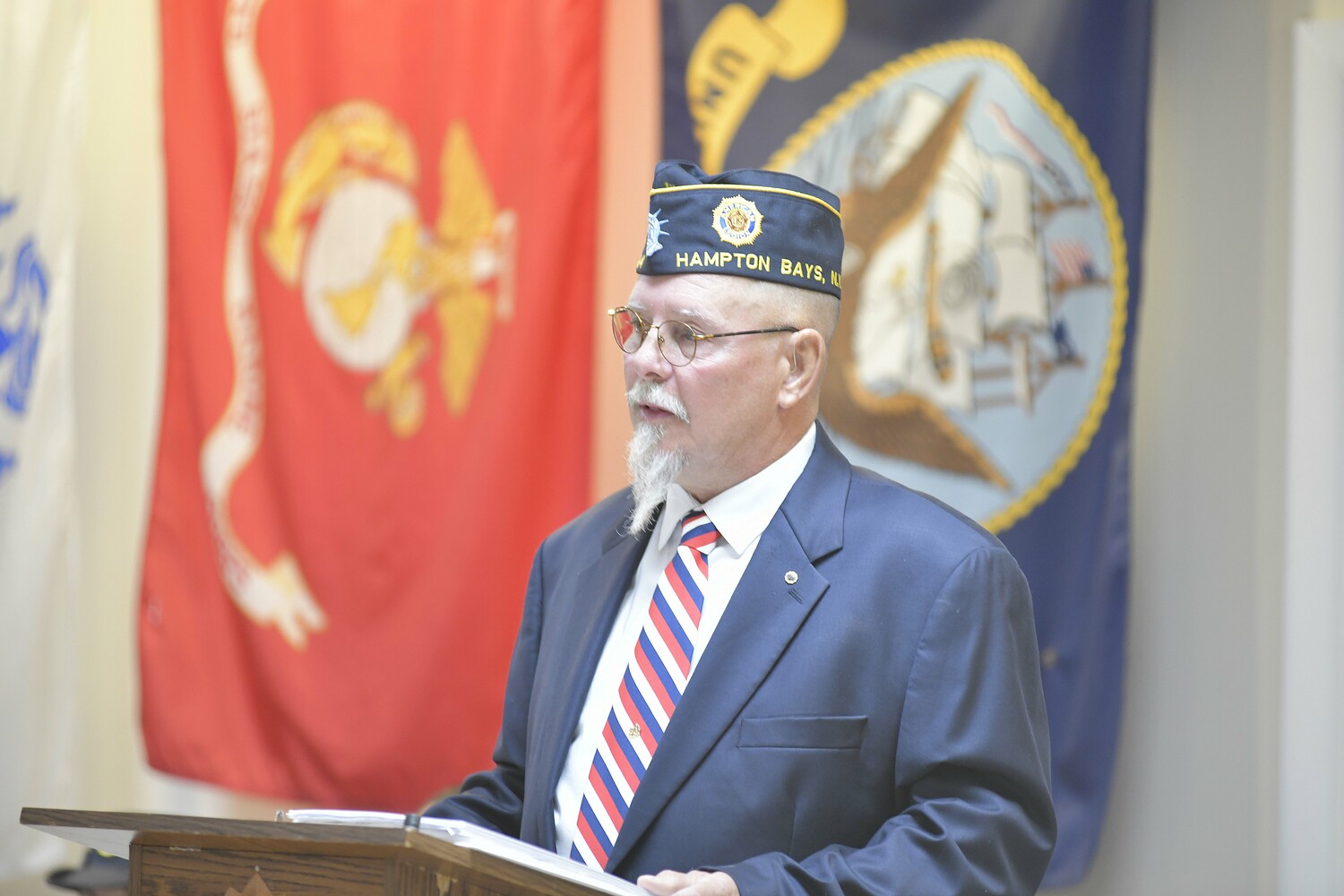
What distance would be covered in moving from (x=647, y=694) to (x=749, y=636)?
0.16 meters

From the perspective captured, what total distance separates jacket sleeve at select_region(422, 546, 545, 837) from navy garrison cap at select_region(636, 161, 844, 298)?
0.55 meters

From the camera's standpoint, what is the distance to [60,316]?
3.43 metres

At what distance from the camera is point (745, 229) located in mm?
1747

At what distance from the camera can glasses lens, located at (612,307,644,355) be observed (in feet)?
5.85

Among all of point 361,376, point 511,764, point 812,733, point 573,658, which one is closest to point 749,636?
point 812,733

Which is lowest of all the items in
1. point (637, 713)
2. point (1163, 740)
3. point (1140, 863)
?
point (1140, 863)

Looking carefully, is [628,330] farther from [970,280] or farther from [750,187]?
[970,280]

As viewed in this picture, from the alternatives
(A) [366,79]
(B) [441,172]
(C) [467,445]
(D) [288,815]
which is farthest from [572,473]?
(D) [288,815]

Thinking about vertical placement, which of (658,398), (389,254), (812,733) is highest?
(389,254)

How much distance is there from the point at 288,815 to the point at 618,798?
393mm

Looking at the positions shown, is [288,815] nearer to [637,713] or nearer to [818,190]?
[637,713]

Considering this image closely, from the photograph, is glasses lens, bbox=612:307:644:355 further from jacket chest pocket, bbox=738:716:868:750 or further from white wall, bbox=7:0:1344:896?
white wall, bbox=7:0:1344:896

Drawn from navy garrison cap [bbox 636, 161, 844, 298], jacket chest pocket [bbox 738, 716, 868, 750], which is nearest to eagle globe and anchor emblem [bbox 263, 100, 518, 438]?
navy garrison cap [bbox 636, 161, 844, 298]

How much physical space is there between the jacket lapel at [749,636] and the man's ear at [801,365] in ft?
0.38
